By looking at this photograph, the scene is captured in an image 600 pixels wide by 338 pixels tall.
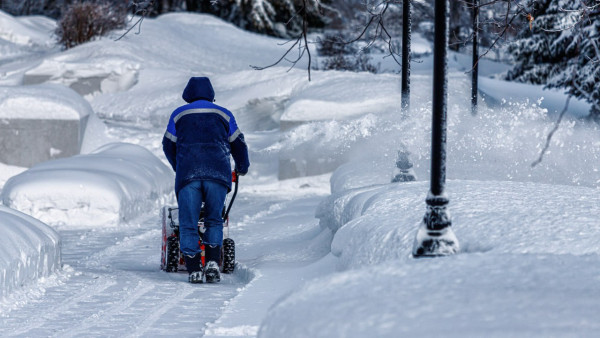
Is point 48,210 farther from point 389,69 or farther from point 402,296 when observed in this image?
point 389,69

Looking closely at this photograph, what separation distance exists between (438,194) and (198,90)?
3183 mm

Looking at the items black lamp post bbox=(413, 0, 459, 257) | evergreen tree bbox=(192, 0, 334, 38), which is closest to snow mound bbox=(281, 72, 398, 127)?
black lamp post bbox=(413, 0, 459, 257)

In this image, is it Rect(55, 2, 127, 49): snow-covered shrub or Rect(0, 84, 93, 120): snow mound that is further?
Rect(55, 2, 127, 49): snow-covered shrub

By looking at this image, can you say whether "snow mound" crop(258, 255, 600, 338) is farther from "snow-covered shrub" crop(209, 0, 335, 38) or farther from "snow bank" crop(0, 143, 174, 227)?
"snow-covered shrub" crop(209, 0, 335, 38)

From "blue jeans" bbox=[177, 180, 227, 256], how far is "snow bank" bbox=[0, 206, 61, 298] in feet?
3.52

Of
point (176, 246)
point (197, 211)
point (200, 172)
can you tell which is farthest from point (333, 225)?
point (200, 172)

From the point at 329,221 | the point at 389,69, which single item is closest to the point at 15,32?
the point at 389,69

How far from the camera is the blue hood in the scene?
334 inches

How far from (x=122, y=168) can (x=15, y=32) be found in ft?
75.0

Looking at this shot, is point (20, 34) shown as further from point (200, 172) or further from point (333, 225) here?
point (200, 172)

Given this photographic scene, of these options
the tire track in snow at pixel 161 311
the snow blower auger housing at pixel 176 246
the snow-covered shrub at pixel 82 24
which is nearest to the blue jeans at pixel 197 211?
the snow blower auger housing at pixel 176 246

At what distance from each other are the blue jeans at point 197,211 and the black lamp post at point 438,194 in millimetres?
2835

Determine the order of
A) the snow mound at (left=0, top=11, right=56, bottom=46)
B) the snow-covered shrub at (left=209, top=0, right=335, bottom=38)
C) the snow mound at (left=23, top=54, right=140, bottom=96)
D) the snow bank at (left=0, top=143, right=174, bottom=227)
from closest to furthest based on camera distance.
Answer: the snow bank at (left=0, top=143, right=174, bottom=227) → the snow mound at (left=23, top=54, right=140, bottom=96) → the snow mound at (left=0, top=11, right=56, bottom=46) → the snow-covered shrub at (left=209, top=0, right=335, bottom=38)

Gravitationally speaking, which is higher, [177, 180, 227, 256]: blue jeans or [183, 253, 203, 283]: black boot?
[177, 180, 227, 256]: blue jeans
